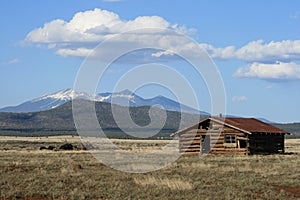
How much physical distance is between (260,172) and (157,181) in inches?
284

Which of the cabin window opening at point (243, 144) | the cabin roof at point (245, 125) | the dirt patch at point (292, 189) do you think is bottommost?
the dirt patch at point (292, 189)

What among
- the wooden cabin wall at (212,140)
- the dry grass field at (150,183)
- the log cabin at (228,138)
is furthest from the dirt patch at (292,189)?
the wooden cabin wall at (212,140)

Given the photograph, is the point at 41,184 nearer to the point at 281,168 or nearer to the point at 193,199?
the point at 193,199

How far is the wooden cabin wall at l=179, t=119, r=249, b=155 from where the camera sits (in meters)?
51.6

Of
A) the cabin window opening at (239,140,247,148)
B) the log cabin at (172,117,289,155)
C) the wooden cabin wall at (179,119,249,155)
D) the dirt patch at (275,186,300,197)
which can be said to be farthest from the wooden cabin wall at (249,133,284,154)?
the dirt patch at (275,186,300,197)

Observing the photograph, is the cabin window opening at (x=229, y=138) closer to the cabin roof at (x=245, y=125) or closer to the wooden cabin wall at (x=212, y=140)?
the wooden cabin wall at (x=212, y=140)

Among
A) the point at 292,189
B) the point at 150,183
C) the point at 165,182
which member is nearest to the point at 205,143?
the point at 165,182

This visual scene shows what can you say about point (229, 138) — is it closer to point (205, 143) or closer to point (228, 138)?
point (228, 138)

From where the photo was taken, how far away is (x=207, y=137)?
53.6 meters

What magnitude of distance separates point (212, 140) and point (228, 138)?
142cm

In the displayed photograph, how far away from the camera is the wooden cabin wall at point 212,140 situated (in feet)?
169

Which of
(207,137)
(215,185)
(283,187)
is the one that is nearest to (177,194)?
(215,185)

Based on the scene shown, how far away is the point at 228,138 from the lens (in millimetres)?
52531

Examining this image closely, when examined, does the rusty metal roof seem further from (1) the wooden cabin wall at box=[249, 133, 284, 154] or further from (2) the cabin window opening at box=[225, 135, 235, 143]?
(2) the cabin window opening at box=[225, 135, 235, 143]
